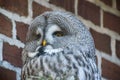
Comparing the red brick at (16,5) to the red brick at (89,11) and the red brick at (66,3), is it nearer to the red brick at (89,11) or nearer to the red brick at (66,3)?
the red brick at (66,3)

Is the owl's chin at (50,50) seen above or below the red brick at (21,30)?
below

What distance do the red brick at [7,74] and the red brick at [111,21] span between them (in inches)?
23.3

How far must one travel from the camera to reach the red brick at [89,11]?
259 cm

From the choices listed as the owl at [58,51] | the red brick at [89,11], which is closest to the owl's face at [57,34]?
the owl at [58,51]

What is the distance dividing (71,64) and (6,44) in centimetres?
30

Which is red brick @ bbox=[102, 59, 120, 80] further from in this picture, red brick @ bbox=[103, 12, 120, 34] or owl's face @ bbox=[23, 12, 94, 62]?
owl's face @ bbox=[23, 12, 94, 62]

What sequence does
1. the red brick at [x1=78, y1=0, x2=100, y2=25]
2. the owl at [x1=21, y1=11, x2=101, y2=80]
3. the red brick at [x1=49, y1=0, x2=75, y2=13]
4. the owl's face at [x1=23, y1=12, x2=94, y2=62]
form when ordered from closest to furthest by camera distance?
the owl at [x1=21, y1=11, x2=101, y2=80], the owl's face at [x1=23, y1=12, x2=94, y2=62], the red brick at [x1=49, y1=0, x2=75, y2=13], the red brick at [x1=78, y1=0, x2=100, y2=25]

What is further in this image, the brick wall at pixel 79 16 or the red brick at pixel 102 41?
the red brick at pixel 102 41

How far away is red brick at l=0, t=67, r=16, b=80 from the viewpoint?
221cm

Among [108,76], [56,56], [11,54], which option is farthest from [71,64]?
[108,76]

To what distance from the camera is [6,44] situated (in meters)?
2.24

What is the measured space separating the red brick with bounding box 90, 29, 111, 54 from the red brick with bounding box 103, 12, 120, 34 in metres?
0.06

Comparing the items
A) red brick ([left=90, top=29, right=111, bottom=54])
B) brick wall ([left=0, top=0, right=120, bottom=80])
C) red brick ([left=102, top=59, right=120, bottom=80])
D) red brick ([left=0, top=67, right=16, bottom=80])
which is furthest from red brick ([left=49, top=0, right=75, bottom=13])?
red brick ([left=0, top=67, right=16, bottom=80])

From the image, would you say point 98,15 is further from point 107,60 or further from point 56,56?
point 56,56
